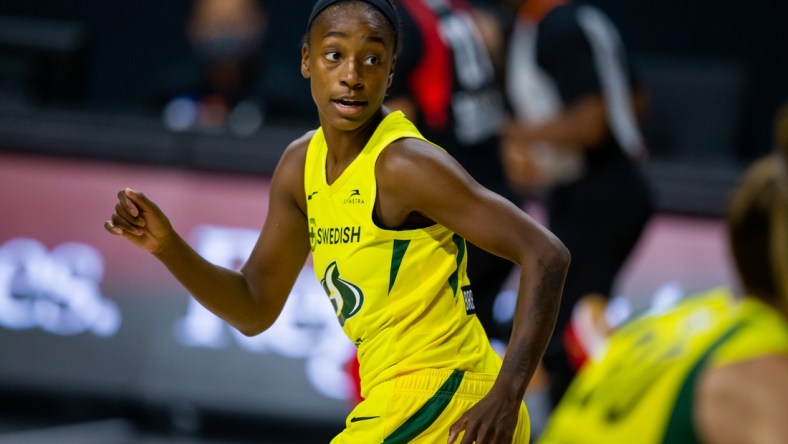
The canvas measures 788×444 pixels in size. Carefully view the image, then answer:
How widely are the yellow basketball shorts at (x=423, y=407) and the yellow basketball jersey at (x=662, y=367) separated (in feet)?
1.46

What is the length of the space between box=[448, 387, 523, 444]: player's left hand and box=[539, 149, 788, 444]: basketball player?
21.9 inches

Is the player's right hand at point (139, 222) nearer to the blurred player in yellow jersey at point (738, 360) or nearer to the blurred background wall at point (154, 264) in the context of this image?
the blurred player in yellow jersey at point (738, 360)

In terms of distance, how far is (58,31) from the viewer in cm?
766

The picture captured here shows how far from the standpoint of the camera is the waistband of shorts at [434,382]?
125 inches

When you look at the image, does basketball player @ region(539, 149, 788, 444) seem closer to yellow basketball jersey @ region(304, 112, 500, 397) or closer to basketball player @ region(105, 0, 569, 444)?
basketball player @ region(105, 0, 569, 444)

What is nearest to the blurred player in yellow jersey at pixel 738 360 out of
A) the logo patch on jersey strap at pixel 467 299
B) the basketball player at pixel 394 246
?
the basketball player at pixel 394 246

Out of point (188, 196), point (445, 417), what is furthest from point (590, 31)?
point (445, 417)

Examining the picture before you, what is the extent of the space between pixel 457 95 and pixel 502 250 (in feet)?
7.65

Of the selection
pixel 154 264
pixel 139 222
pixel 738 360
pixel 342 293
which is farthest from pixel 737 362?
pixel 154 264

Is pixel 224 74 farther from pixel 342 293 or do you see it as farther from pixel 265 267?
pixel 342 293

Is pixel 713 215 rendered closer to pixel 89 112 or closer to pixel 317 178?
pixel 89 112

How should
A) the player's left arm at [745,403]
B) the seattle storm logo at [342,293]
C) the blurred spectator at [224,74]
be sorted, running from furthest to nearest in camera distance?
the blurred spectator at [224,74], the seattle storm logo at [342,293], the player's left arm at [745,403]

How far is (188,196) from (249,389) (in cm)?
97

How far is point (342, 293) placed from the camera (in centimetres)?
330
